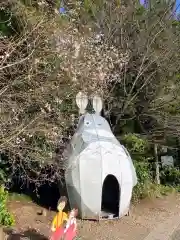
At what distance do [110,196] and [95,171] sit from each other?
6.50 ft

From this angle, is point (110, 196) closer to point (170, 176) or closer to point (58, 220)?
point (58, 220)

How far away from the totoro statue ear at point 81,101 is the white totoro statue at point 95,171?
77 cm

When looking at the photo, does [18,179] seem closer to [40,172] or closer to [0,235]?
[40,172]

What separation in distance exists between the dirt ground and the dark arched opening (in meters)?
0.49

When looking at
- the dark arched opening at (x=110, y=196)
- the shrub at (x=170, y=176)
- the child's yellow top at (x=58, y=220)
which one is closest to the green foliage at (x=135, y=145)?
the dark arched opening at (x=110, y=196)

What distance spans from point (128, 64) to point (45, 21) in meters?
5.34

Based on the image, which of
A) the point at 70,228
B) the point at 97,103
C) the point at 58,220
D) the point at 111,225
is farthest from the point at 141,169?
the point at 58,220

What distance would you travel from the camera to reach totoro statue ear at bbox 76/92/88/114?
11.4 m

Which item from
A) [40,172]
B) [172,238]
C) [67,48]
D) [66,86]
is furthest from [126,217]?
[67,48]

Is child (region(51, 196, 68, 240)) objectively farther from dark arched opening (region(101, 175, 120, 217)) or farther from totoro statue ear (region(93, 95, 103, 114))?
totoro statue ear (region(93, 95, 103, 114))

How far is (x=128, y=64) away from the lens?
14258 millimetres

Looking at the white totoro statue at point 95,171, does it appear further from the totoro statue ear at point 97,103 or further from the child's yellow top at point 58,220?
the child's yellow top at point 58,220

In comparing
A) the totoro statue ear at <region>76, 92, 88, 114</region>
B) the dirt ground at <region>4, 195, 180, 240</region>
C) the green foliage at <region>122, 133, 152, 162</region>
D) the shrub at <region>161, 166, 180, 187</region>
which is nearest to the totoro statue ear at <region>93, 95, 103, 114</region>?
the totoro statue ear at <region>76, 92, 88, 114</region>

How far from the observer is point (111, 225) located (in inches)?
398
